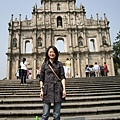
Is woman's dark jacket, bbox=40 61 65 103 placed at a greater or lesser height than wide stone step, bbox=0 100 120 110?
greater

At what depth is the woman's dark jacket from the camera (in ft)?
10.1

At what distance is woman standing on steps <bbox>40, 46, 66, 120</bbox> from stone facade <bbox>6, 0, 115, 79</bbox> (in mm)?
19882

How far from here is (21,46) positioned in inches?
966

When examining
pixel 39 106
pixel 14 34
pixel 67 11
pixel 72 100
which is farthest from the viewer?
pixel 67 11

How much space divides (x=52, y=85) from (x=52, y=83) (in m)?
0.04

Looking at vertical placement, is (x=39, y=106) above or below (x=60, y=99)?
below

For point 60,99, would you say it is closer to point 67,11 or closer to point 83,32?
point 83,32

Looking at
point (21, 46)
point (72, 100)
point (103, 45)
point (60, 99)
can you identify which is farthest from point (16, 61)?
point (60, 99)

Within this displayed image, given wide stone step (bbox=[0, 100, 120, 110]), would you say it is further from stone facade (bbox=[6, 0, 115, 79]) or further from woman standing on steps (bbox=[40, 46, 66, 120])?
stone facade (bbox=[6, 0, 115, 79])

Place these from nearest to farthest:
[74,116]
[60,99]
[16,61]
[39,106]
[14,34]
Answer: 1. [60,99]
2. [74,116]
3. [39,106]
4. [16,61]
5. [14,34]

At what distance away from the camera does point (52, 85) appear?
3.14 m

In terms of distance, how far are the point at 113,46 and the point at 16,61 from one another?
1624 cm

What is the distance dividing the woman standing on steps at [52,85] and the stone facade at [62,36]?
65.2ft

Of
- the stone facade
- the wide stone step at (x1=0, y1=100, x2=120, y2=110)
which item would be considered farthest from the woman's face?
the stone facade
